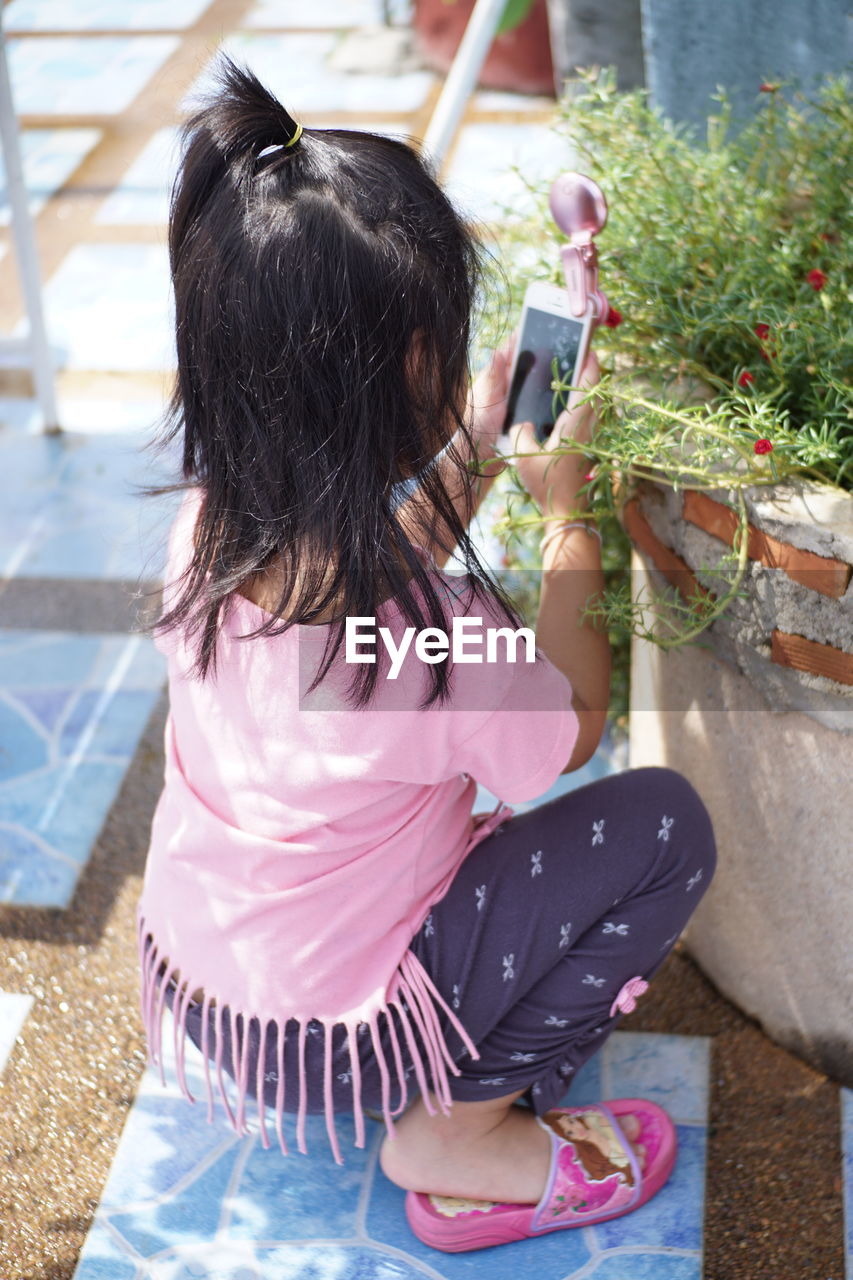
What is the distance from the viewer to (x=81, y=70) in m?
4.98

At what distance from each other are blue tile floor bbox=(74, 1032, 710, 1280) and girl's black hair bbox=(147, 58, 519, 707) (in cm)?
62

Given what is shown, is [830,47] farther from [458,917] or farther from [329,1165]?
[329,1165]

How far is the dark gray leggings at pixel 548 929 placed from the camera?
1.34 meters

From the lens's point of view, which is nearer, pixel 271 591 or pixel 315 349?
pixel 315 349

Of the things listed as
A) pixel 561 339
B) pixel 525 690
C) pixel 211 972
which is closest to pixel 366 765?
pixel 525 690

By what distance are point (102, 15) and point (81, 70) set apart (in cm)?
65

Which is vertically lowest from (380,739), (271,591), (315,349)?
(380,739)

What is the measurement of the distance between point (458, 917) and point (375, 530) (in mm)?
413

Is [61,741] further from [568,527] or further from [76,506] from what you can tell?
[568,527]

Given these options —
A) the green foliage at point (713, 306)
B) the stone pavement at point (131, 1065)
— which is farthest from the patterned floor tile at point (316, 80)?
the green foliage at point (713, 306)

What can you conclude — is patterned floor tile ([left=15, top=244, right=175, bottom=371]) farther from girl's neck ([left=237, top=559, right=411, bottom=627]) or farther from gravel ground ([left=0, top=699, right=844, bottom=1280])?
girl's neck ([left=237, top=559, right=411, bottom=627])

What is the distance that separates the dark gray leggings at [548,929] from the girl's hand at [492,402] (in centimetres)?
37

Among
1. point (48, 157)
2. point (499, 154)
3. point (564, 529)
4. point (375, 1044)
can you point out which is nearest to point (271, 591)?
point (564, 529)

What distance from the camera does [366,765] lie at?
3.98 feet
